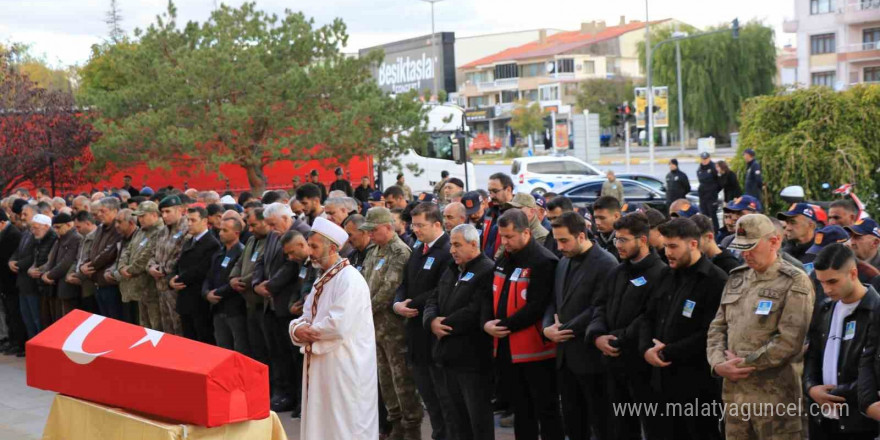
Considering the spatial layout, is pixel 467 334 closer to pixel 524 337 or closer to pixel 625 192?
pixel 524 337

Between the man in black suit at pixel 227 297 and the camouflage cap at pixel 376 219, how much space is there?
2.71 m

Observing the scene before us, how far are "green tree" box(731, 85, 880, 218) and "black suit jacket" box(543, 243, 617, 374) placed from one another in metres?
13.7

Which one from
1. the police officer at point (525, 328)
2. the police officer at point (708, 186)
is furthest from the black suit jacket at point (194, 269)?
the police officer at point (708, 186)

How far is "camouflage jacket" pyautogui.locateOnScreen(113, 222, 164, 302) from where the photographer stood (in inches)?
473

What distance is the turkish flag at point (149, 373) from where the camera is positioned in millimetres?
5238

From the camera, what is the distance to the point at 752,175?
65.3 feet

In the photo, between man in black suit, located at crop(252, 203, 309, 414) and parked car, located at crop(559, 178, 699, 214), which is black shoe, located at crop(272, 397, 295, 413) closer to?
man in black suit, located at crop(252, 203, 309, 414)

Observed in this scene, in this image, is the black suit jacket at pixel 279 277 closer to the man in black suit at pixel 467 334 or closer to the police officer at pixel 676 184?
the man in black suit at pixel 467 334

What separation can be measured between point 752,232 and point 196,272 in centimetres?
708

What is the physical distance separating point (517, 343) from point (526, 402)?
50 cm

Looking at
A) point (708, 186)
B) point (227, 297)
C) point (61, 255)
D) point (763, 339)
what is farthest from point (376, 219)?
point (708, 186)

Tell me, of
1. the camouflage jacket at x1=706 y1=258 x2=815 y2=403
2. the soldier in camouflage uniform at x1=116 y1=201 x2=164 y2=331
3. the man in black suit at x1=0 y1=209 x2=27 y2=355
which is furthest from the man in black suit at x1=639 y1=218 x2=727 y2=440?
the man in black suit at x1=0 y1=209 x2=27 y2=355

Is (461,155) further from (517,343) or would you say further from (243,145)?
(517,343)

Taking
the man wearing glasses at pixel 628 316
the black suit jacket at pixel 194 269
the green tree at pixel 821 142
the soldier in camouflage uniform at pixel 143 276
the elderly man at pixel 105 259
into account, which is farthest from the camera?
the green tree at pixel 821 142
